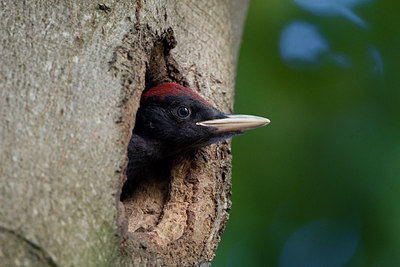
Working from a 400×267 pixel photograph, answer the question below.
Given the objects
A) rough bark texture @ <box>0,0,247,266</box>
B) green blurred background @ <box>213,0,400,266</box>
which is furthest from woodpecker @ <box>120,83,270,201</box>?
green blurred background @ <box>213,0,400,266</box>

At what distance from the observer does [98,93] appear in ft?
7.25

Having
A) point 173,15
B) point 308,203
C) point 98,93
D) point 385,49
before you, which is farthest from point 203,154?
point 385,49

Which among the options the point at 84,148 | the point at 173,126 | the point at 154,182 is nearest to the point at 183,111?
the point at 173,126

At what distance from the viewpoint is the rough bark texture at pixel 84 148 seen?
71.6 inches

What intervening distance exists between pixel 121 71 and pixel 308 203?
11.2 feet

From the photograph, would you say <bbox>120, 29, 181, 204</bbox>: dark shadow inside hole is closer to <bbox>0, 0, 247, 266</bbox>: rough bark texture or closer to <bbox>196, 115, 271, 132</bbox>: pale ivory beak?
<bbox>0, 0, 247, 266</bbox>: rough bark texture

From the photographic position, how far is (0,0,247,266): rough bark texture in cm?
182

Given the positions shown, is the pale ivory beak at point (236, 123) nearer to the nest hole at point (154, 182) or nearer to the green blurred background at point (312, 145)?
the nest hole at point (154, 182)

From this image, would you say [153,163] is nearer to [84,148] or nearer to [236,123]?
[236,123]

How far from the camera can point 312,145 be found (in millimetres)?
5211

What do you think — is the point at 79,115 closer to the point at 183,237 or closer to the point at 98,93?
the point at 98,93

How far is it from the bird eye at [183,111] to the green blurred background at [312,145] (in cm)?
166

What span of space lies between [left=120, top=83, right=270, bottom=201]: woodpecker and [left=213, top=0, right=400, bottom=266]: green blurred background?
63.4 inches

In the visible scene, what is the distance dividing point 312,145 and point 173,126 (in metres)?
2.15
